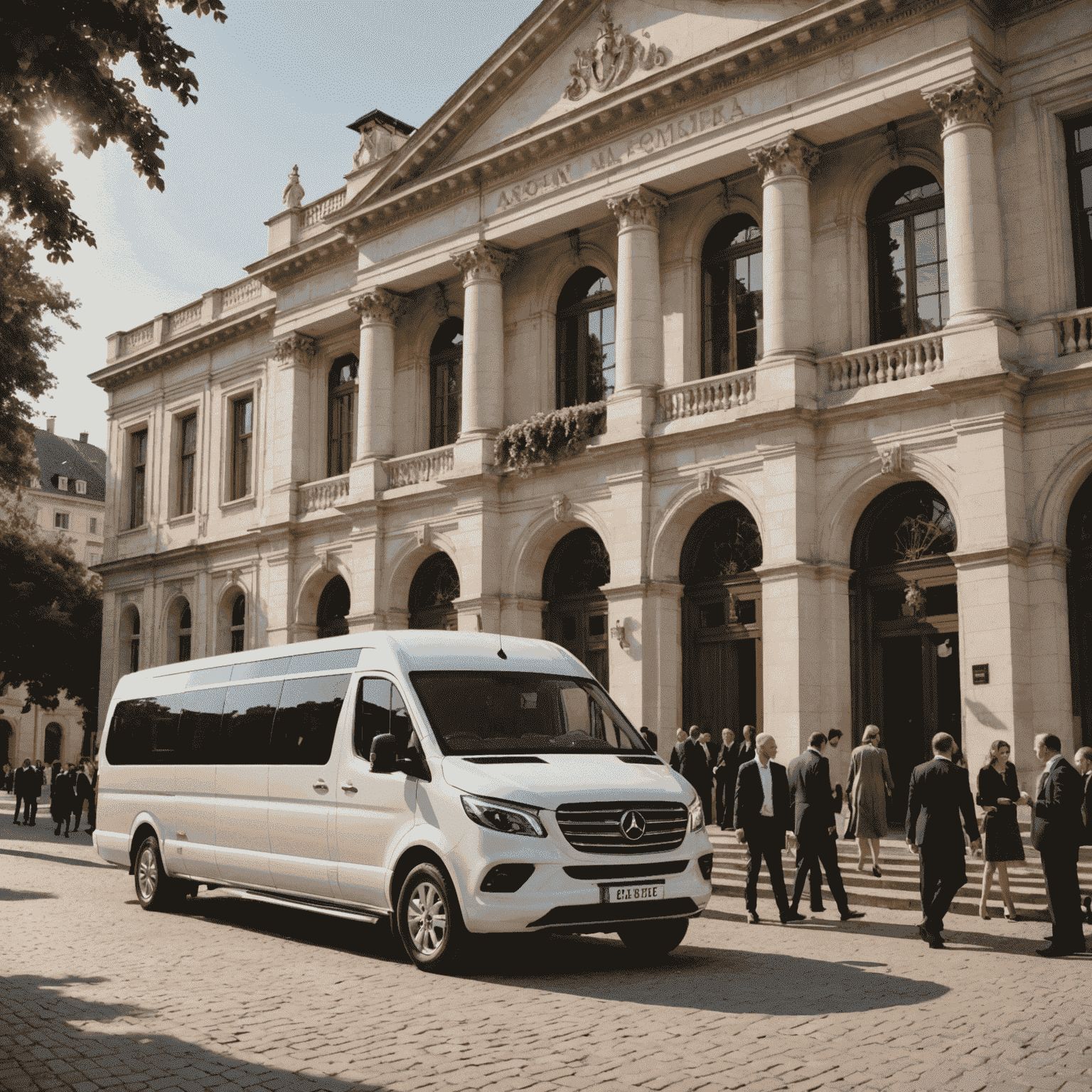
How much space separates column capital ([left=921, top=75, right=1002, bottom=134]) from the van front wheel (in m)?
15.2

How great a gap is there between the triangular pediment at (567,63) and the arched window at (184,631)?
15009 mm

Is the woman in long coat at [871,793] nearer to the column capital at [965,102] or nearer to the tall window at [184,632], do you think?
the column capital at [965,102]

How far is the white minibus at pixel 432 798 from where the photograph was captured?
9.01m

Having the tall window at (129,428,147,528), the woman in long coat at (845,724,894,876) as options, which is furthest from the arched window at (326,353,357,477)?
the woman in long coat at (845,724,894,876)

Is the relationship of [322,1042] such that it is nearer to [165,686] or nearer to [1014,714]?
[165,686]

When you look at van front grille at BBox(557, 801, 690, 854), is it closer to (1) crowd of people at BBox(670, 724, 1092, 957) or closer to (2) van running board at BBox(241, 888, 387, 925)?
(2) van running board at BBox(241, 888, 387, 925)

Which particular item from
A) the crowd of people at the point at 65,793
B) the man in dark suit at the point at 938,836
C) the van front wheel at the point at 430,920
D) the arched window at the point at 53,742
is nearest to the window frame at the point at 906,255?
the man in dark suit at the point at 938,836

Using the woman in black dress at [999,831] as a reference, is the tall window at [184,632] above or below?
above

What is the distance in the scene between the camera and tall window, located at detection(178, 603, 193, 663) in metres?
36.9

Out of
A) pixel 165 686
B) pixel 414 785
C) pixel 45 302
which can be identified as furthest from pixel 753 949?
pixel 45 302

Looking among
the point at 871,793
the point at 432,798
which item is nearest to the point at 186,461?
the point at 871,793

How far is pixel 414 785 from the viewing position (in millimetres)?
9727

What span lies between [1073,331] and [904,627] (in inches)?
203

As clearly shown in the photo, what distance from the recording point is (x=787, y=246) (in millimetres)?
21406
